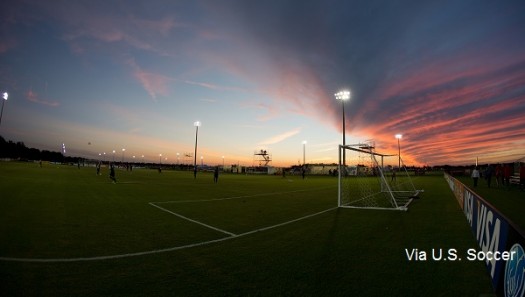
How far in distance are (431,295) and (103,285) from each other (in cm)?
504

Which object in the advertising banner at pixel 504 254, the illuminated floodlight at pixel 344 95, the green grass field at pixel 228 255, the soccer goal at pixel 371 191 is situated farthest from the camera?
the illuminated floodlight at pixel 344 95

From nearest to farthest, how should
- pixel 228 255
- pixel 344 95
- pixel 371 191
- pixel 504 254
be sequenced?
1. pixel 504 254
2. pixel 228 255
3. pixel 371 191
4. pixel 344 95

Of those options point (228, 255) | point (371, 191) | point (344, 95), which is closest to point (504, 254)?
point (228, 255)

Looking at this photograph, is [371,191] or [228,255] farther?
[371,191]

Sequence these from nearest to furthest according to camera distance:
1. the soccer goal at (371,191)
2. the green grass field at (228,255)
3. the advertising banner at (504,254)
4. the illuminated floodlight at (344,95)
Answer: the advertising banner at (504,254) < the green grass field at (228,255) < the soccer goal at (371,191) < the illuminated floodlight at (344,95)

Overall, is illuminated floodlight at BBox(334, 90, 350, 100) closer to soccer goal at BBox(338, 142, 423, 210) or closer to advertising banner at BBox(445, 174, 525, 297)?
soccer goal at BBox(338, 142, 423, 210)

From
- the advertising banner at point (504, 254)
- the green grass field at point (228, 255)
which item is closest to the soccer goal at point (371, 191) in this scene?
the green grass field at point (228, 255)

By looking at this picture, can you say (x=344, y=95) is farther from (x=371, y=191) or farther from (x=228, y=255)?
(x=228, y=255)

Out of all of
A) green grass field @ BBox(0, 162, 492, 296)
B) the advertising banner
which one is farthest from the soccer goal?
the advertising banner

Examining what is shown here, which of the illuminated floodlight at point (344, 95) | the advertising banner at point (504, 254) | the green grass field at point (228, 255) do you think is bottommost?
the green grass field at point (228, 255)

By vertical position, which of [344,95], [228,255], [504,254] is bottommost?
[228,255]

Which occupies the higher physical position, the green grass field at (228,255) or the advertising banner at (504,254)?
the advertising banner at (504,254)

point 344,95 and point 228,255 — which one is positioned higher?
point 344,95

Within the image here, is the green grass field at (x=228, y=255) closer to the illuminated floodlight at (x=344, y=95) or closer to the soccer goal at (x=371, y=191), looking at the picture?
the soccer goal at (x=371, y=191)
